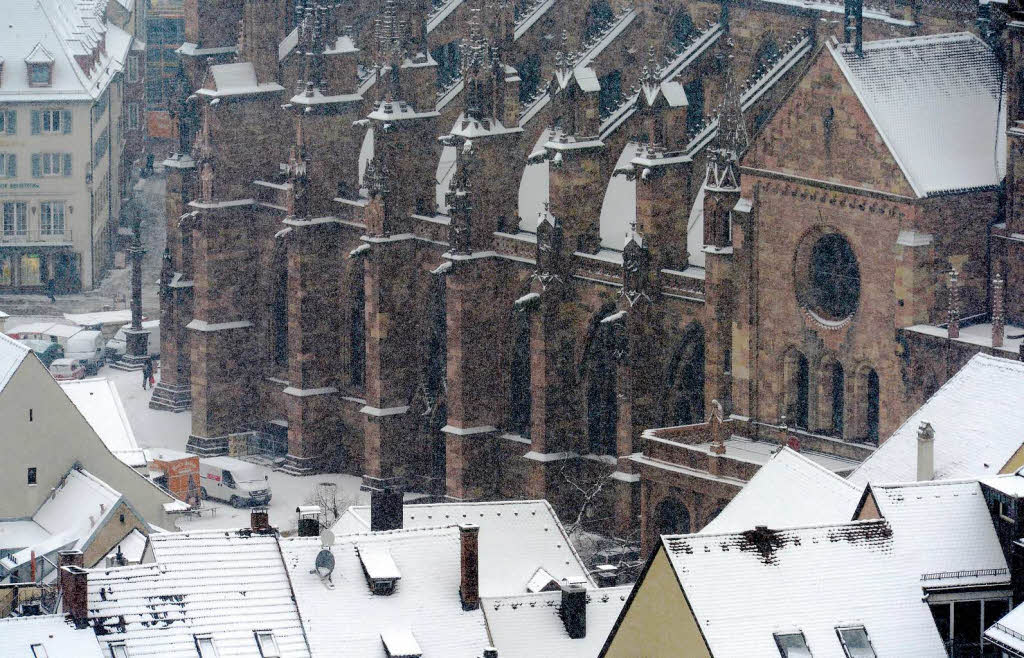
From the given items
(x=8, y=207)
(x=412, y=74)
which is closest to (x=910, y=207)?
(x=412, y=74)

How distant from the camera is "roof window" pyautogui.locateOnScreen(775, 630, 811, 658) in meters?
87.7

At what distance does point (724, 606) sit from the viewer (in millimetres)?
88500

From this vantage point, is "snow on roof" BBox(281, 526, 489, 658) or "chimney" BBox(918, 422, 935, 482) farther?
"chimney" BBox(918, 422, 935, 482)

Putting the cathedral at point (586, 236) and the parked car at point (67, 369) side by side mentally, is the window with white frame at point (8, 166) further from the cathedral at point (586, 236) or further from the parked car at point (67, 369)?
the cathedral at point (586, 236)

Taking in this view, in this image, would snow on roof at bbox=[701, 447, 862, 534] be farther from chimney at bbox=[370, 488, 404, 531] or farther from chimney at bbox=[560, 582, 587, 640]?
chimney at bbox=[370, 488, 404, 531]

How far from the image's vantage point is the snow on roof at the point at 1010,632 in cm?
8400

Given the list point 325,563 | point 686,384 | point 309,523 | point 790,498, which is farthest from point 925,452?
point 686,384

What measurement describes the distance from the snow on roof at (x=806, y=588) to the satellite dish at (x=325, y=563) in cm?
1425

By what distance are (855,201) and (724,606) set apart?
130 ft

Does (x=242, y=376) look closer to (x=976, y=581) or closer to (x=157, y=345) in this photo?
(x=157, y=345)

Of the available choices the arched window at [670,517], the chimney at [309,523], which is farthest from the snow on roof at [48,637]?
the arched window at [670,517]

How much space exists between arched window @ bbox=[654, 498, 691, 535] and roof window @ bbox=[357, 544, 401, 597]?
29.0 m

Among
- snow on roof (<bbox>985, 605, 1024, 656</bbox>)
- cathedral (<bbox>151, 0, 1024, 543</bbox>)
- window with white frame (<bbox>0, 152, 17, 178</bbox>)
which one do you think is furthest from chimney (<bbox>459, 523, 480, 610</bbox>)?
window with white frame (<bbox>0, 152, 17, 178</bbox>)

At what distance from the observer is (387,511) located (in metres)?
112
